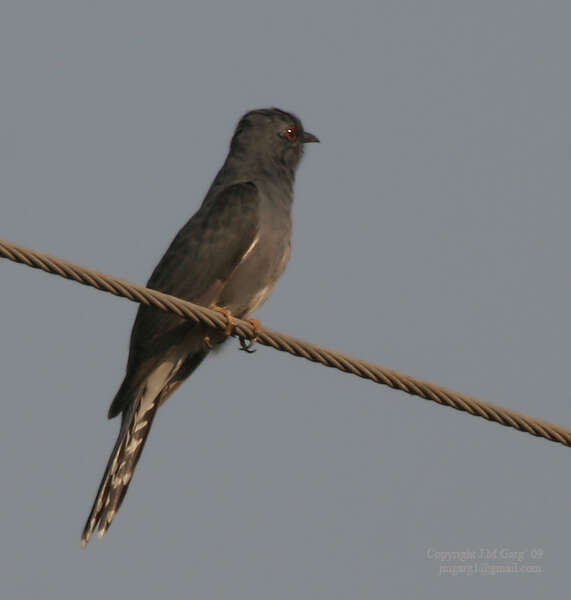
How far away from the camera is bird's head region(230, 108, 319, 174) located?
9633mm

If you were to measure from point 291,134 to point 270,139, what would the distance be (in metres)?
0.25

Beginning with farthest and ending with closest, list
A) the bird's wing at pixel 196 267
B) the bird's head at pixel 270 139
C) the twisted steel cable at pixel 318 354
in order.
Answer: the bird's head at pixel 270 139 → the bird's wing at pixel 196 267 → the twisted steel cable at pixel 318 354

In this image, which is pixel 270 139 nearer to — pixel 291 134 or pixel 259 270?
pixel 291 134

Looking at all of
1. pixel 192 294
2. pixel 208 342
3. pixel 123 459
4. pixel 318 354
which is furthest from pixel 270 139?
pixel 318 354

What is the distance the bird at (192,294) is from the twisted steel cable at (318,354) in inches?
83.5

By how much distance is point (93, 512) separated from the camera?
27.6ft

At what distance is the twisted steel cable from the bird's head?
3585mm

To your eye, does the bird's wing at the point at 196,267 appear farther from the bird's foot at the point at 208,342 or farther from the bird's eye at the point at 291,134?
the bird's eye at the point at 291,134

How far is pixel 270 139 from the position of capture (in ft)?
32.1

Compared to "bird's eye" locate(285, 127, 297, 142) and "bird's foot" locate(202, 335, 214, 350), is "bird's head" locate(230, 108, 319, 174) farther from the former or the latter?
"bird's foot" locate(202, 335, 214, 350)

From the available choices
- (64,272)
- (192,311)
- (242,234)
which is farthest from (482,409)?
(242,234)

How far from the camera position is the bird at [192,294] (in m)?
8.34

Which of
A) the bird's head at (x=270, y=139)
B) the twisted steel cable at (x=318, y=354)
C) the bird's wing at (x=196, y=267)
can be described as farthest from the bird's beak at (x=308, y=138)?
the twisted steel cable at (x=318, y=354)

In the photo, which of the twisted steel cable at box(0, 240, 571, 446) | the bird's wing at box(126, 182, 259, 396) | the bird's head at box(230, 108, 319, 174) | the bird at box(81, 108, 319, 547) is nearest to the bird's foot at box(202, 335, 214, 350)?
the bird at box(81, 108, 319, 547)
